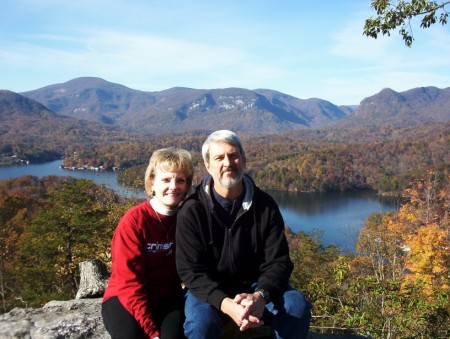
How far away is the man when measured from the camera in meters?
2.15

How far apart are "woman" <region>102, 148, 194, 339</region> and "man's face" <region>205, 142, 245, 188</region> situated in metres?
0.19

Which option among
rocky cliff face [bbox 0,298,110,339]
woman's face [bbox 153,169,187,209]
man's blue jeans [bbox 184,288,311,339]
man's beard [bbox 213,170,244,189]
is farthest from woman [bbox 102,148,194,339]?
rocky cliff face [bbox 0,298,110,339]

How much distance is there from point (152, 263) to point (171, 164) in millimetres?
597

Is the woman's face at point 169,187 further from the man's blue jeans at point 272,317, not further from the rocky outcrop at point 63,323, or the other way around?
the rocky outcrop at point 63,323

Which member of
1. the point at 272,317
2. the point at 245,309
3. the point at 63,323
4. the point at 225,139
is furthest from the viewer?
the point at 63,323

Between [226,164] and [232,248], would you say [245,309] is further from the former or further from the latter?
[226,164]

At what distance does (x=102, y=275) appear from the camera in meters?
3.68

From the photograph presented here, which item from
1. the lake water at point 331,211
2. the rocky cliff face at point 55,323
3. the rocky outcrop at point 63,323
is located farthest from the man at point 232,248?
the lake water at point 331,211

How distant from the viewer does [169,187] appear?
2363 mm

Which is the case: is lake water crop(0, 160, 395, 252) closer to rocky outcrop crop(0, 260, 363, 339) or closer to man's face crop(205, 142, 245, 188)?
rocky outcrop crop(0, 260, 363, 339)

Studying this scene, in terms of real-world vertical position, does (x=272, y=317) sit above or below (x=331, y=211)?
above

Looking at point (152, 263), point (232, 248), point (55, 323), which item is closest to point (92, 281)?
point (55, 323)

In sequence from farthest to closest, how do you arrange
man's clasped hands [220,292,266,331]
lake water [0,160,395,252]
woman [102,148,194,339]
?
lake water [0,160,395,252] → woman [102,148,194,339] → man's clasped hands [220,292,266,331]

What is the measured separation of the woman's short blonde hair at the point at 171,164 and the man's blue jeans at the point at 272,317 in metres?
0.72
